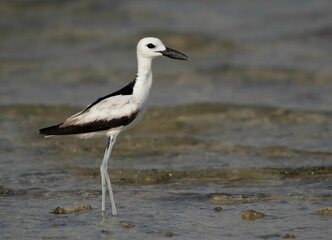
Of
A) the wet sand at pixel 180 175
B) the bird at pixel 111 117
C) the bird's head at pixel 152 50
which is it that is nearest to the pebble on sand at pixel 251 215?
the wet sand at pixel 180 175

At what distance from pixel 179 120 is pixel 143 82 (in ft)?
16.3

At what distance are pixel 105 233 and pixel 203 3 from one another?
1552cm

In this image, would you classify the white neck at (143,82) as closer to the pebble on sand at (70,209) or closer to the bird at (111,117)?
the bird at (111,117)

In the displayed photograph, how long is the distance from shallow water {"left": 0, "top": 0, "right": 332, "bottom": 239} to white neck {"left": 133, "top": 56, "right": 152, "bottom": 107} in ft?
4.14

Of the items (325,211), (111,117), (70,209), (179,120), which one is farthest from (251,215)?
(179,120)

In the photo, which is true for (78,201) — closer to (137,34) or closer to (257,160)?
(257,160)

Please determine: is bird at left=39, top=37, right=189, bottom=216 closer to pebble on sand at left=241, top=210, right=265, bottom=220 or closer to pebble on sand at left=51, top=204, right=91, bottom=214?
pebble on sand at left=51, top=204, right=91, bottom=214

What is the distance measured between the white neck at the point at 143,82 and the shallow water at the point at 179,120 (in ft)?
4.14

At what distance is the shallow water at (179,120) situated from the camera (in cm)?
784

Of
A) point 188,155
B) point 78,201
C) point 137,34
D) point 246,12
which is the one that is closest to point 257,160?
point 188,155

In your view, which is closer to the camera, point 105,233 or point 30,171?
point 105,233

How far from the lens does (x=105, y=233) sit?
7.27m

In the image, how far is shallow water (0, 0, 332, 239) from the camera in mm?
7844

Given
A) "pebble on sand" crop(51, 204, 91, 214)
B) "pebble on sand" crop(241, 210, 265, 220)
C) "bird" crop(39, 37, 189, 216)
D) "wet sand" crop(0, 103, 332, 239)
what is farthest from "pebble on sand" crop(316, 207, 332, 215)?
"pebble on sand" crop(51, 204, 91, 214)
